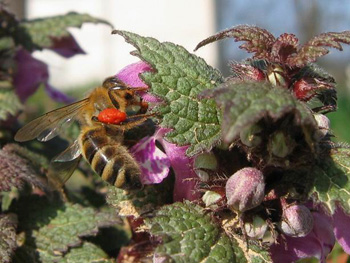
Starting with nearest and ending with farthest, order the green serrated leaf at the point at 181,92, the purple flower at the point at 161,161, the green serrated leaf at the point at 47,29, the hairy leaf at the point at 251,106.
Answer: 1. the hairy leaf at the point at 251,106
2. the green serrated leaf at the point at 181,92
3. the purple flower at the point at 161,161
4. the green serrated leaf at the point at 47,29

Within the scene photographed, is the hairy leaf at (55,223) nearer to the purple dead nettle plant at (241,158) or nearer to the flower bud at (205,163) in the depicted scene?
the purple dead nettle plant at (241,158)

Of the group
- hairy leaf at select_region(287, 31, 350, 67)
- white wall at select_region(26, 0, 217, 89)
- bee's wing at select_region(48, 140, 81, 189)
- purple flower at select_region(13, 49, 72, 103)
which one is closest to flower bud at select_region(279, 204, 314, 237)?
hairy leaf at select_region(287, 31, 350, 67)

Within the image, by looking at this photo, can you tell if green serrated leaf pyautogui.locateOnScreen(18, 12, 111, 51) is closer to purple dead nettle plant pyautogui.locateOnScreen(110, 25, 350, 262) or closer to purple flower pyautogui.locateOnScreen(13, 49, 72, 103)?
purple flower pyautogui.locateOnScreen(13, 49, 72, 103)

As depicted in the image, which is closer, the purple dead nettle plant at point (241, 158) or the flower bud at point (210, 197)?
the purple dead nettle plant at point (241, 158)

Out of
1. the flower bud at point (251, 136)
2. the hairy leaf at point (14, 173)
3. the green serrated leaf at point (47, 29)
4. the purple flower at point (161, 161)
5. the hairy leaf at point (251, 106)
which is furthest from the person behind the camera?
the green serrated leaf at point (47, 29)

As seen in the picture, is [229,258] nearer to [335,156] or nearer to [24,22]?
[335,156]

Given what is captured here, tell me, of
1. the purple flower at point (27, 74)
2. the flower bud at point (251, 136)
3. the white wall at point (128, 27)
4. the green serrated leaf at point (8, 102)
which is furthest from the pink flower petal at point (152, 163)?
the white wall at point (128, 27)

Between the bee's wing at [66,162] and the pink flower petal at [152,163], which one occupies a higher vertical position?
the pink flower petal at [152,163]

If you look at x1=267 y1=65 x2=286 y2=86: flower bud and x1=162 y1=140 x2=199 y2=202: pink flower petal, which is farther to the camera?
x1=162 y1=140 x2=199 y2=202: pink flower petal

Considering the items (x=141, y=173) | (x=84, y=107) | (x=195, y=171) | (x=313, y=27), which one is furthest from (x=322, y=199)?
(x=313, y=27)
